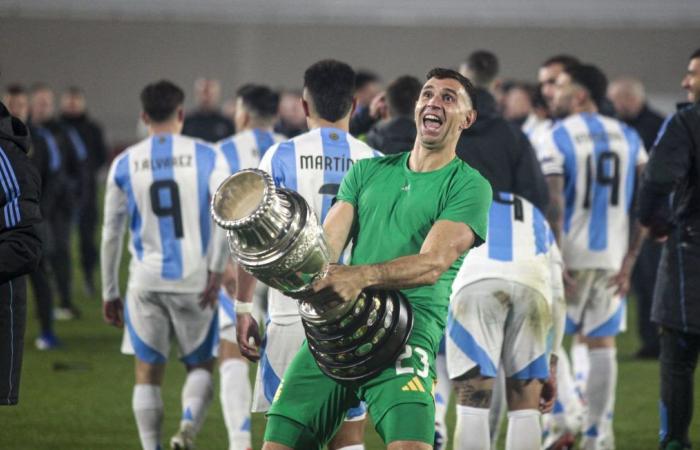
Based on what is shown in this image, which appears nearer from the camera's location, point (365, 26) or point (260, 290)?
point (260, 290)

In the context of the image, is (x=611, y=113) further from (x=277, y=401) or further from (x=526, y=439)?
(x=277, y=401)

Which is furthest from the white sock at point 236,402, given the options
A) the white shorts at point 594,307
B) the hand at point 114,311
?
the white shorts at point 594,307

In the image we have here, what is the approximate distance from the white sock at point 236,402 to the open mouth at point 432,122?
265cm

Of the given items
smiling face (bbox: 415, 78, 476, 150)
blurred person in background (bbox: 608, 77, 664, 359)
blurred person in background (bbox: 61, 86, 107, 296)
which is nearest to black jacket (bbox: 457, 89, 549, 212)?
smiling face (bbox: 415, 78, 476, 150)

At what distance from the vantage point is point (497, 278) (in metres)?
5.13

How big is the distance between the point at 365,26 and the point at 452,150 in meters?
22.8

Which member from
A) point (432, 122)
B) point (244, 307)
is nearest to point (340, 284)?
point (432, 122)

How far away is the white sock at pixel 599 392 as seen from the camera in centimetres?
636

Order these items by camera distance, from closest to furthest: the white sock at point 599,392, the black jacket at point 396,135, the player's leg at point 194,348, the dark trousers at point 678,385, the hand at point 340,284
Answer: the hand at point 340,284 < the dark trousers at point 678,385 < the black jacket at point 396,135 < the player's leg at point 194,348 < the white sock at point 599,392

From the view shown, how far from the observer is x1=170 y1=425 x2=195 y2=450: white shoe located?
625 cm

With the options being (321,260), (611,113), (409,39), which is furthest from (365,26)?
(321,260)

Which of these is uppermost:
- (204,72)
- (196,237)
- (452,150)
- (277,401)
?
(204,72)

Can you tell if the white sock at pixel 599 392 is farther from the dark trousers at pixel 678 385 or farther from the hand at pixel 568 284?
the dark trousers at pixel 678 385

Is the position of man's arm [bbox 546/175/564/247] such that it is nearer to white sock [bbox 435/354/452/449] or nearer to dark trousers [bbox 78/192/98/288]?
white sock [bbox 435/354/452/449]
